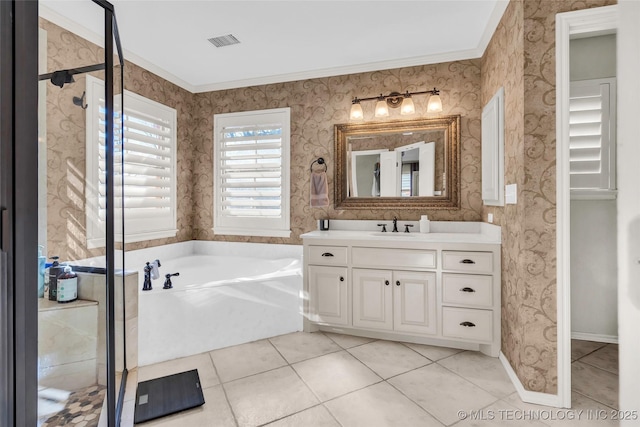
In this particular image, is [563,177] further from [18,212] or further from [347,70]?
[18,212]

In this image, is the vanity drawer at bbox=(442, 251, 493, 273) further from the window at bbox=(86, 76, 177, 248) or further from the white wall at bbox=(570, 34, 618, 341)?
the window at bbox=(86, 76, 177, 248)

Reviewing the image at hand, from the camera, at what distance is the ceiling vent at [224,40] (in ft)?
8.80

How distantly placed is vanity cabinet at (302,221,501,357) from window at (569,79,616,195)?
2.63 feet

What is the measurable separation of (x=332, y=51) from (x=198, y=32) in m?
1.17

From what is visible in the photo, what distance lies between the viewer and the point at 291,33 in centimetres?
262

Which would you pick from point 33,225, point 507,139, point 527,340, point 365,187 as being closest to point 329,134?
point 365,187

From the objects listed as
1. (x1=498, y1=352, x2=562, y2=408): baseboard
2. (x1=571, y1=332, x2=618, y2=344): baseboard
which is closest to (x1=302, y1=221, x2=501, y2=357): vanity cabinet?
(x1=498, y1=352, x2=562, y2=408): baseboard

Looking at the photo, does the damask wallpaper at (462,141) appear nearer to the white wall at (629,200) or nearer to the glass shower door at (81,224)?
the glass shower door at (81,224)

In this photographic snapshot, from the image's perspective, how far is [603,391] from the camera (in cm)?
194

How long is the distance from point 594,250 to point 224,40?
358 centimetres

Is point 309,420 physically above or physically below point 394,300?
below

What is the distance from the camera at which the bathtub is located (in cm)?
229

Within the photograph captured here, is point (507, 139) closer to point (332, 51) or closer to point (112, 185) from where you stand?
point (332, 51)

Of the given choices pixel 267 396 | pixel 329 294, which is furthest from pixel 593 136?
pixel 267 396
